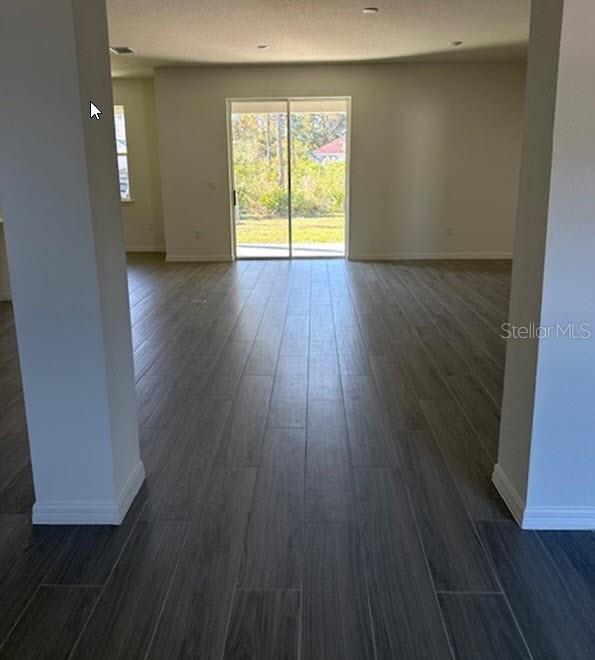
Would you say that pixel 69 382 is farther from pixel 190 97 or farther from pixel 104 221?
pixel 190 97

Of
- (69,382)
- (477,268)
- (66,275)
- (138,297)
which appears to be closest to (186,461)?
(69,382)

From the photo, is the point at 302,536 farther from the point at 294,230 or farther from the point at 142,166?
→ the point at 142,166

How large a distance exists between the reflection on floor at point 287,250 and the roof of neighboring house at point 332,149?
1.33 meters

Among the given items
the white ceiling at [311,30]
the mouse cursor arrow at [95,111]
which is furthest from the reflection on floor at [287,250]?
the mouse cursor arrow at [95,111]

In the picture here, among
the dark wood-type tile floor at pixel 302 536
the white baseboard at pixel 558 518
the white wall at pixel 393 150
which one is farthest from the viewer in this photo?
the white wall at pixel 393 150

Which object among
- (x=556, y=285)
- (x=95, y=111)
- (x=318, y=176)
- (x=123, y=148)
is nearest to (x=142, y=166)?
(x=123, y=148)

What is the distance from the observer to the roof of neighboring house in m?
8.66

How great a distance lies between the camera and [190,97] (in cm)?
847

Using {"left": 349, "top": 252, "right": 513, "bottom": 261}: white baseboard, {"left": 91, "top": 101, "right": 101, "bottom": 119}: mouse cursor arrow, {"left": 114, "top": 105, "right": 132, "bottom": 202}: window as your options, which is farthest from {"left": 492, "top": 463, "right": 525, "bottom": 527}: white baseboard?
{"left": 114, "top": 105, "right": 132, "bottom": 202}: window

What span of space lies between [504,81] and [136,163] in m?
5.79

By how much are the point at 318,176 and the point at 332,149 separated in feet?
1.41

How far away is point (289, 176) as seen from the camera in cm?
876

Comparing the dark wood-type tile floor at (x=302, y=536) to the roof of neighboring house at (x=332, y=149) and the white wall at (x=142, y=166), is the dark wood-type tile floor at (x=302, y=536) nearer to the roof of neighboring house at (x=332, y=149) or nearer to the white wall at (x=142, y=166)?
the roof of neighboring house at (x=332, y=149)

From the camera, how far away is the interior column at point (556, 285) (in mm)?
1905
